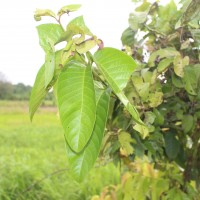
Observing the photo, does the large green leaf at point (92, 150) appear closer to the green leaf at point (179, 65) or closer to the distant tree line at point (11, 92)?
the green leaf at point (179, 65)

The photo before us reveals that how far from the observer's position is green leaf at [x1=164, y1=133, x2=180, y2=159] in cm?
93

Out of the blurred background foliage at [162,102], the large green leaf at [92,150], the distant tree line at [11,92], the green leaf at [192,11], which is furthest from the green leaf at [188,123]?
the distant tree line at [11,92]

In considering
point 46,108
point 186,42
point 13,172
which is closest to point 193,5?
point 186,42

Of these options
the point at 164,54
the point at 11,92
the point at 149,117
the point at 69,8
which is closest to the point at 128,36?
the point at 164,54

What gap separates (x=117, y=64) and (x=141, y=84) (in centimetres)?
29

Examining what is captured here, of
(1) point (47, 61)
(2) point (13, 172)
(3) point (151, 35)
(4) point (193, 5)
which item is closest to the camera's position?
(1) point (47, 61)

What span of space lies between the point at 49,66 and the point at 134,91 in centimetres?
34

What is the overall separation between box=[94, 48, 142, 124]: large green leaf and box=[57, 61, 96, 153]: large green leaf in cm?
3

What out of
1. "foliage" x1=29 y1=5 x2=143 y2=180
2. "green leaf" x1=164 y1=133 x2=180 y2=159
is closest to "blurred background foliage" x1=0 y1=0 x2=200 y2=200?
"green leaf" x1=164 y1=133 x2=180 y2=159

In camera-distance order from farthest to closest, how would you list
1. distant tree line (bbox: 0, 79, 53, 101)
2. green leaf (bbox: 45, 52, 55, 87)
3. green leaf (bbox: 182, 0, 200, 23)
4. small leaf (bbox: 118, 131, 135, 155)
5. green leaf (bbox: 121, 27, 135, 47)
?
distant tree line (bbox: 0, 79, 53, 101), green leaf (bbox: 121, 27, 135, 47), small leaf (bbox: 118, 131, 135, 155), green leaf (bbox: 182, 0, 200, 23), green leaf (bbox: 45, 52, 55, 87)

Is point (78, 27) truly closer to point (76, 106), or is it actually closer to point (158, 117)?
point (76, 106)

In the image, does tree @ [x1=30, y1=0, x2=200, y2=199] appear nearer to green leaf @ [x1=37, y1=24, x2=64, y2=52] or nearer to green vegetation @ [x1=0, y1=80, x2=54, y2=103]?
green leaf @ [x1=37, y1=24, x2=64, y2=52]

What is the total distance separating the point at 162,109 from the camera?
0.85 metres

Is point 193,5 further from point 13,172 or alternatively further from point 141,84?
point 13,172
